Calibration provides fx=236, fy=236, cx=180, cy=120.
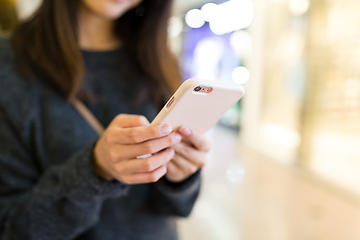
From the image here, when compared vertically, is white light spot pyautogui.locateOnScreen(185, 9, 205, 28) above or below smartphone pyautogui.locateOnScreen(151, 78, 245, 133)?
above

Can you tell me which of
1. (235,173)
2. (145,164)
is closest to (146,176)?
(145,164)

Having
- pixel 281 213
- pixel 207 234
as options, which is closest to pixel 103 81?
pixel 207 234

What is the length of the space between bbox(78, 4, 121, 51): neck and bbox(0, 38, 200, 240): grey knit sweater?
1.3 inches

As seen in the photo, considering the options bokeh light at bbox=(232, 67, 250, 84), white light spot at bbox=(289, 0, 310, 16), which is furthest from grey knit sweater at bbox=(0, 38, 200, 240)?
bokeh light at bbox=(232, 67, 250, 84)

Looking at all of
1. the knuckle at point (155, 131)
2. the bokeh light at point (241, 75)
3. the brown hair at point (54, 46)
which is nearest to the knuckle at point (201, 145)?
the knuckle at point (155, 131)

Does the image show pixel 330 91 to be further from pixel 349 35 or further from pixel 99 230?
pixel 99 230

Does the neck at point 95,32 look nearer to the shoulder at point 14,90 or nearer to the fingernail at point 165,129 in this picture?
the shoulder at point 14,90

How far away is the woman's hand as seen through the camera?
0.36 meters

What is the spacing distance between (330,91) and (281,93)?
704mm

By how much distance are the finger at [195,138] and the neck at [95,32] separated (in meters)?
0.45

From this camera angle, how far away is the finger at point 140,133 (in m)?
0.27

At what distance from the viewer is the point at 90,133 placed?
551 millimetres

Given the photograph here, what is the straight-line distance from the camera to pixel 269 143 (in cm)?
277

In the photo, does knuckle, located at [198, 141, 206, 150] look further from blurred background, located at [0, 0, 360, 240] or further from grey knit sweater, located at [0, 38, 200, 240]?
blurred background, located at [0, 0, 360, 240]
